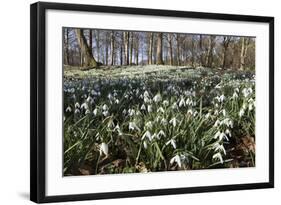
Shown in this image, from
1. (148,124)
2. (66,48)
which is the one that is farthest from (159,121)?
(66,48)

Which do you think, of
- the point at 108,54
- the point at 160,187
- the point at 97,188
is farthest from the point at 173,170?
the point at 108,54

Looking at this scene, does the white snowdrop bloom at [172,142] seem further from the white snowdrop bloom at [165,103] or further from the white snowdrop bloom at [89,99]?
the white snowdrop bloom at [89,99]

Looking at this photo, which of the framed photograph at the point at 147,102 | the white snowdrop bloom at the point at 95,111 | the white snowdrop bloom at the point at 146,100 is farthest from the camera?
the white snowdrop bloom at the point at 146,100

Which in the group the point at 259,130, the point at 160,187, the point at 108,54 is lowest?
the point at 160,187

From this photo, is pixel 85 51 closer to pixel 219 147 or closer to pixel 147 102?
pixel 147 102

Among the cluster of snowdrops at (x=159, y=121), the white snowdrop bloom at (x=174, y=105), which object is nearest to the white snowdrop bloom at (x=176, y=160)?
the cluster of snowdrops at (x=159, y=121)

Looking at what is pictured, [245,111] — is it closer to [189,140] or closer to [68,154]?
[189,140]

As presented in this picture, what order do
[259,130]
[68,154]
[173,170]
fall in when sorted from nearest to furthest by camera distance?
[68,154] < [173,170] < [259,130]

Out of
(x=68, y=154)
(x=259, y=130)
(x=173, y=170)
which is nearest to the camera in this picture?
(x=68, y=154)
